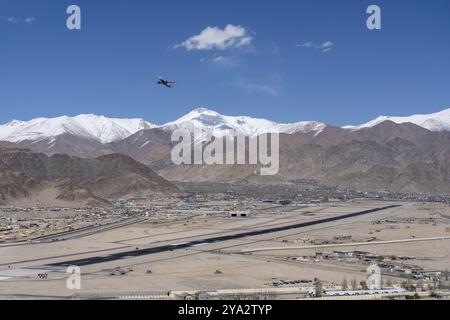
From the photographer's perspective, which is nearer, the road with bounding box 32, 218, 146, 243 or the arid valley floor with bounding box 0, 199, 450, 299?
the arid valley floor with bounding box 0, 199, 450, 299

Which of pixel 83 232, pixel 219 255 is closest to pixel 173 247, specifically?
pixel 219 255

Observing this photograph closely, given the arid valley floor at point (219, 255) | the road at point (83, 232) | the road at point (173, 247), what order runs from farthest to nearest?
the road at point (83, 232), the road at point (173, 247), the arid valley floor at point (219, 255)

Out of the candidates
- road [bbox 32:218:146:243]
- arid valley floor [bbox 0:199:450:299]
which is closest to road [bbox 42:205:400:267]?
arid valley floor [bbox 0:199:450:299]

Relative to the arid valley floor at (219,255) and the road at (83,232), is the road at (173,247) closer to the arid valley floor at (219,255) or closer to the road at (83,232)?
the arid valley floor at (219,255)

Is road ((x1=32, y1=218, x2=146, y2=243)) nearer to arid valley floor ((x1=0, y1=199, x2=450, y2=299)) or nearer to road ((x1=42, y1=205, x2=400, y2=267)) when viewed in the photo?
arid valley floor ((x1=0, y1=199, x2=450, y2=299))

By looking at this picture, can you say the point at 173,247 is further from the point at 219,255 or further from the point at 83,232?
the point at 83,232

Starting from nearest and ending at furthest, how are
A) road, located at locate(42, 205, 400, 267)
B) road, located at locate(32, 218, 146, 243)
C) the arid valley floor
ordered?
the arid valley floor → road, located at locate(42, 205, 400, 267) → road, located at locate(32, 218, 146, 243)

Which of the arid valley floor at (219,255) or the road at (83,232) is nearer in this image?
the arid valley floor at (219,255)

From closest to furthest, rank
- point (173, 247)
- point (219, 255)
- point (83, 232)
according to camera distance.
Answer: point (219, 255) < point (173, 247) < point (83, 232)

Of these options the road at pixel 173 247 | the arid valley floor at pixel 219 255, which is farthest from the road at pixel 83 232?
the road at pixel 173 247
